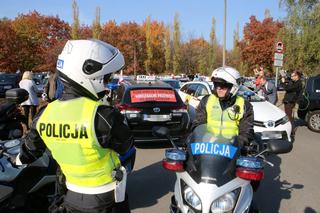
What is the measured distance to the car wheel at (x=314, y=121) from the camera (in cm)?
1148

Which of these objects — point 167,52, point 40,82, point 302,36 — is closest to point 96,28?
point 167,52

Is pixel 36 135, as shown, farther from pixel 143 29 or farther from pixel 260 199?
pixel 143 29

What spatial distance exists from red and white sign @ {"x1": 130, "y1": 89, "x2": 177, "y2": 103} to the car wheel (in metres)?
4.98

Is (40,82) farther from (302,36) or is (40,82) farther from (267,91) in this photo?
(267,91)

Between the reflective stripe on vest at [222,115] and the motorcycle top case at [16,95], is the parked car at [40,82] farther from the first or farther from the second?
the reflective stripe on vest at [222,115]

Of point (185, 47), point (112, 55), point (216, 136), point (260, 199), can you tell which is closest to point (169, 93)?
point (260, 199)

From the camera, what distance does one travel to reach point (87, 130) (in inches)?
87.9

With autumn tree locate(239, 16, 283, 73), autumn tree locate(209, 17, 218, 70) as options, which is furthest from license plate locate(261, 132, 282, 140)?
autumn tree locate(209, 17, 218, 70)

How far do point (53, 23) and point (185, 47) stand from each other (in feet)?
80.0

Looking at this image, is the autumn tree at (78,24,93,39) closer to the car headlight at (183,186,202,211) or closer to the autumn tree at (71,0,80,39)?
the autumn tree at (71,0,80,39)

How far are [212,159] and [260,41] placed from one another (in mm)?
51034

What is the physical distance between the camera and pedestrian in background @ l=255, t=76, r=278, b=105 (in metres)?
11.9

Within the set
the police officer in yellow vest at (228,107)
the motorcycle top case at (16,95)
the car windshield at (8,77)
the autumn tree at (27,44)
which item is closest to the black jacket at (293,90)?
the police officer in yellow vest at (228,107)

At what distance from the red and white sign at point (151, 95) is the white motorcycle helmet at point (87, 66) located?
6.23 metres
